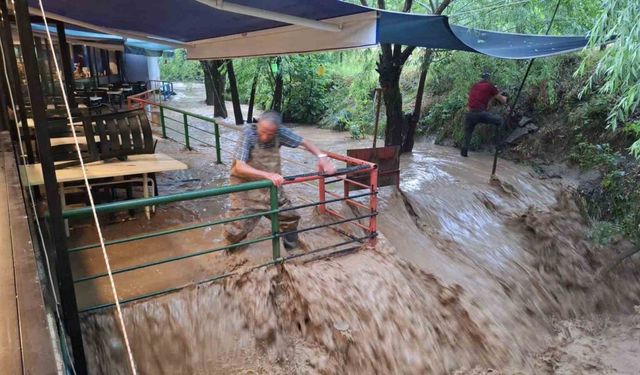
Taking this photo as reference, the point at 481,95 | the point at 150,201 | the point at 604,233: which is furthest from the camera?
the point at 481,95

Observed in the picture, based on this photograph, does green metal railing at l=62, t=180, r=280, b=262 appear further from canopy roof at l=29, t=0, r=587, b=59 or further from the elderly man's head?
canopy roof at l=29, t=0, r=587, b=59

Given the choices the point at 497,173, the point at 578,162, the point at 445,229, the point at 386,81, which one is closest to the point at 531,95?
the point at 578,162

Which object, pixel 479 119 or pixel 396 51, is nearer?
pixel 396 51

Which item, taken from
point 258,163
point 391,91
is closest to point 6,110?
point 258,163

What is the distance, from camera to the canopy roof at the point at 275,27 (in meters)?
3.92

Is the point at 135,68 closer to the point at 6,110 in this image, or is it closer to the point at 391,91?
the point at 391,91

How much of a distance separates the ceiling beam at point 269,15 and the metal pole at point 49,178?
1.95 m

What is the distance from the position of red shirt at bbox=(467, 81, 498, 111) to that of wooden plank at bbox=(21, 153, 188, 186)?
6.19m

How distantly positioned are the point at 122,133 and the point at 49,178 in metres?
3.67

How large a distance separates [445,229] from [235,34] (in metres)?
3.92

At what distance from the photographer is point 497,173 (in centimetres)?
825

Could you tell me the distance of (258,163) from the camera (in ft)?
13.9

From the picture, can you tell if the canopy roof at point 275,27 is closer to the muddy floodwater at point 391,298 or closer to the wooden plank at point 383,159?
the wooden plank at point 383,159

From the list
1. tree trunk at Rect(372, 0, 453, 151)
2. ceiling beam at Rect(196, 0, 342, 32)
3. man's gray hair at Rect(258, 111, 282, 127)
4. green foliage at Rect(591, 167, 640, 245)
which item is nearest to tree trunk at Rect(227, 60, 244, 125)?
tree trunk at Rect(372, 0, 453, 151)
